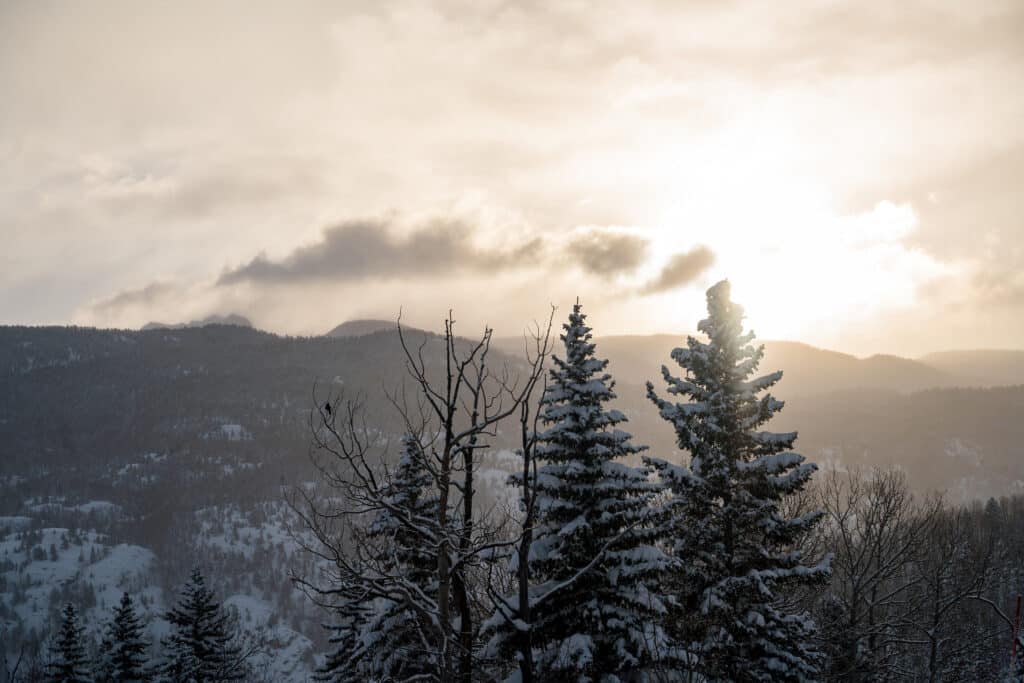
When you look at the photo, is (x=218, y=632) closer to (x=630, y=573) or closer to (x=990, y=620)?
(x=630, y=573)

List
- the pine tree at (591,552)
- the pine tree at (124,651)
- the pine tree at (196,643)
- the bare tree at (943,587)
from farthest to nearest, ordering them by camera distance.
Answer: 1. the pine tree at (124,651)
2. the pine tree at (196,643)
3. the bare tree at (943,587)
4. the pine tree at (591,552)

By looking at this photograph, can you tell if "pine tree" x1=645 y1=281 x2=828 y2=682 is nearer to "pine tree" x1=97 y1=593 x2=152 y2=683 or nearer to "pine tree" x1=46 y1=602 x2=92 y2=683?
"pine tree" x1=97 y1=593 x2=152 y2=683

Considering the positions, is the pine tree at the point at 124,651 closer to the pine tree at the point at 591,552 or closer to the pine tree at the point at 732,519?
the pine tree at the point at 591,552

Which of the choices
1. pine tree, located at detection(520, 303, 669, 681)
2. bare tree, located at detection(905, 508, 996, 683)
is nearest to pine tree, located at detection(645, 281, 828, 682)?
pine tree, located at detection(520, 303, 669, 681)

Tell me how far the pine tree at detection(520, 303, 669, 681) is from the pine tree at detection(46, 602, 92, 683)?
29.7 metres

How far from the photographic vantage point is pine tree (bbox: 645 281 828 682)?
14750 mm

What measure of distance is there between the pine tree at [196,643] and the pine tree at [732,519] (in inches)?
1010

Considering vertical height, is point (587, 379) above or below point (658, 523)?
above

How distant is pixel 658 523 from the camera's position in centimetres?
1506

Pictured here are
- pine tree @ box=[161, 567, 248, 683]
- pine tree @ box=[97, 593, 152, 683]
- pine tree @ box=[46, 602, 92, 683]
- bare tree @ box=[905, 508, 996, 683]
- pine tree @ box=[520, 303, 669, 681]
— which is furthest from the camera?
pine tree @ box=[97, 593, 152, 683]

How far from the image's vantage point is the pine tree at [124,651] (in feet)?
109

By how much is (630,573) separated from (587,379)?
4.38 m

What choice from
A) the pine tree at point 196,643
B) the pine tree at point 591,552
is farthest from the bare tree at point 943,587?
the pine tree at point 196,643

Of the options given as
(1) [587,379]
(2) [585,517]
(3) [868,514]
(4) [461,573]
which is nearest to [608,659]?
(2) [585,517]
